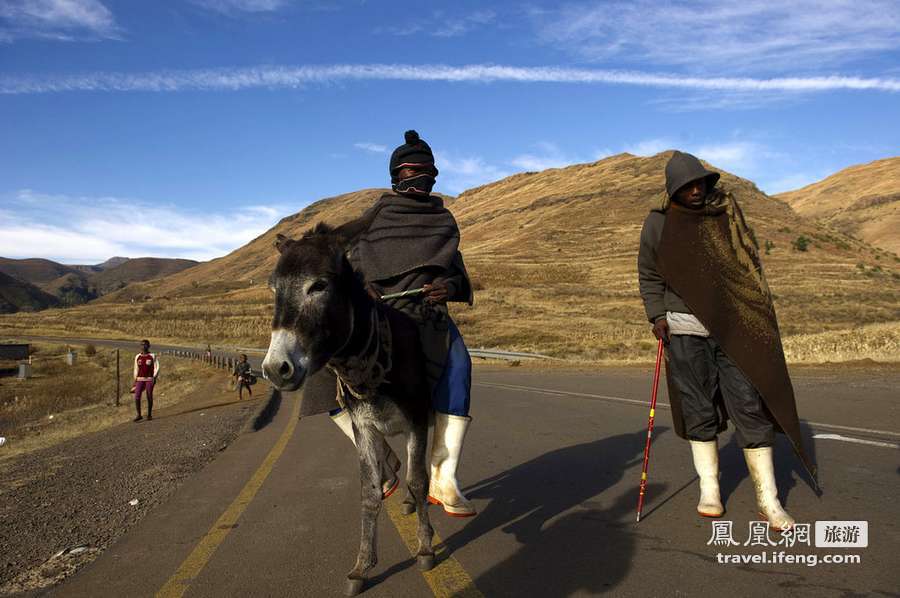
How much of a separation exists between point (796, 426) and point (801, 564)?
106cm

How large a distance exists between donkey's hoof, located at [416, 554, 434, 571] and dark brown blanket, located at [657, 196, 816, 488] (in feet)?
8.08

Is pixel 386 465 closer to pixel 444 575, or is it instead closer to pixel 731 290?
pixel 444 575

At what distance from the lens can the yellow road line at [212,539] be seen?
15.0 feet

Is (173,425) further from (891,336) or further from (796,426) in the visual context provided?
(891,336)

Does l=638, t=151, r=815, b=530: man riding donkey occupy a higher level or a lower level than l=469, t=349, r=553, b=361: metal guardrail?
higher

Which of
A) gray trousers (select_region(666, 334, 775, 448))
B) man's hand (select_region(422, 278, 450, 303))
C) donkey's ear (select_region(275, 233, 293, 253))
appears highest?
donkey's ear (select_region(275, 233, 293, 253))

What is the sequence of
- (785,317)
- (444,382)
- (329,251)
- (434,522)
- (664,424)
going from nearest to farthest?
(329,251), (444,382), (434,522), (664,424), (785,317)

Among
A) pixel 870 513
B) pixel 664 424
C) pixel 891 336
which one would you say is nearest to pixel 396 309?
pixel 870 513

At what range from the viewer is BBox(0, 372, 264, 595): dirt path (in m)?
5.50

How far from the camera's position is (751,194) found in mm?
96375

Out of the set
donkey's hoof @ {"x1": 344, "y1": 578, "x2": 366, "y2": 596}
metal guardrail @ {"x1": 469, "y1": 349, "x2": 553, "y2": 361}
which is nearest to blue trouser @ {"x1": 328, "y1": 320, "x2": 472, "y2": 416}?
donkey's hoof @ {"x1": 344, "y1": 578, "x2": 366, "y2": 596}

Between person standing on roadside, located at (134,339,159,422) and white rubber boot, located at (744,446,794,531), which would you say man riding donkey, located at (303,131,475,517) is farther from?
person standing on roadside, located at (134,339,159,422)

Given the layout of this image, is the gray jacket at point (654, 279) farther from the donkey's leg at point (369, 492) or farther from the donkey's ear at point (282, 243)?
the donkey's ear at point (282, 243)

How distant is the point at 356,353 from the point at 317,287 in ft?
1.59
